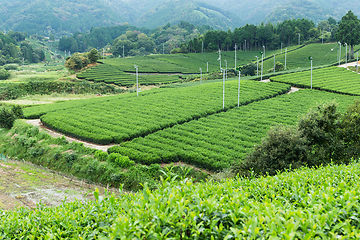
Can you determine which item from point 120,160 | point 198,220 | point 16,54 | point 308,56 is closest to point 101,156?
point 120,160

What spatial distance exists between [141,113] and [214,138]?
1281 centimetres

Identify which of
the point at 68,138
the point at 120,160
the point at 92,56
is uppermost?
the point at 92,56

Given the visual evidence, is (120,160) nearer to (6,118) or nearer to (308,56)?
(6,118)

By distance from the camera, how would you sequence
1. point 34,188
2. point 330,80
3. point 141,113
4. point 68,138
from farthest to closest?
point 330,80
point 141,113
point 68,138
point 34,188

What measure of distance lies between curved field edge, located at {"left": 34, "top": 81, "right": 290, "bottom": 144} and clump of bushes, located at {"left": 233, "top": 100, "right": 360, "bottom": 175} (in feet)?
48.3

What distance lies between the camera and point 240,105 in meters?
38.2

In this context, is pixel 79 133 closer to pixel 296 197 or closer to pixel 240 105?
pixel 240 105

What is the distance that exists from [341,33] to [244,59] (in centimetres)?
3789

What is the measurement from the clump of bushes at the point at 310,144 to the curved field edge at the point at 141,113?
48.3 ft

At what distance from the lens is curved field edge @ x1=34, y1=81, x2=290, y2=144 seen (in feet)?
93.7

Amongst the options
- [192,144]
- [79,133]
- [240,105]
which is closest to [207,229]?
[192,144]

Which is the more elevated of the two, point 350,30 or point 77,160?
point 350,30

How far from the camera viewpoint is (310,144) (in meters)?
17.4

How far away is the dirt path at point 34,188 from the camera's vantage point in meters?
19.5
